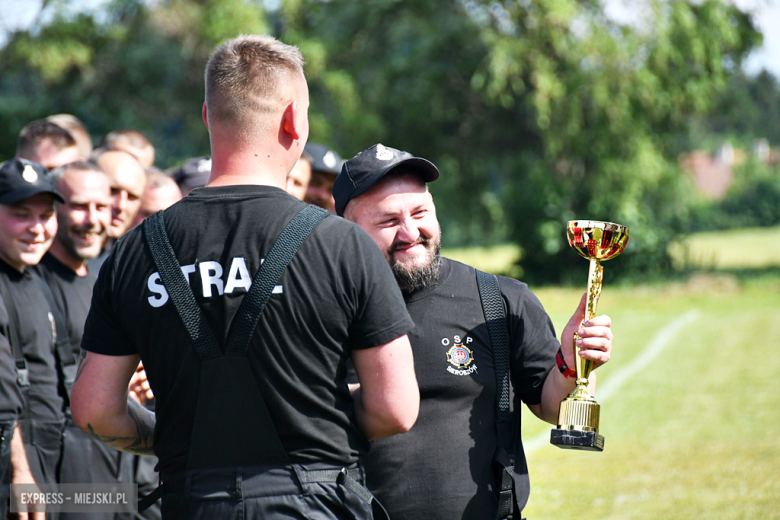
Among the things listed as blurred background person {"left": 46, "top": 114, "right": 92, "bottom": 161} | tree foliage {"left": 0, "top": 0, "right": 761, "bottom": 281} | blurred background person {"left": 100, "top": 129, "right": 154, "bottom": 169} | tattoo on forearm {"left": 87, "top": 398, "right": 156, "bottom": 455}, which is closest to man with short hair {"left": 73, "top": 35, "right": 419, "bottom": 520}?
tattoo on forearm {"left": 87, "top": 398, "right": 156, "bottom": 455}

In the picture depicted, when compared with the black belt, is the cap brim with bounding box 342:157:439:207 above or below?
above

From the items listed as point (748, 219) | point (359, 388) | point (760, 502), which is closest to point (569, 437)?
point (359, 388)

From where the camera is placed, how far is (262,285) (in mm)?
2127

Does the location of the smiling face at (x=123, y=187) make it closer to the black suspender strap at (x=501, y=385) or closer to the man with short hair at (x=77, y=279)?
the man with short hair at (x=77, y=279)

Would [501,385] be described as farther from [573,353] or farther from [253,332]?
[253,332]

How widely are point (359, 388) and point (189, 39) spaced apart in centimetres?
2580

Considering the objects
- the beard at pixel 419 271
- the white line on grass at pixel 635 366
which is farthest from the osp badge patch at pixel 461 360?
the white line on grass at pixel 635 366

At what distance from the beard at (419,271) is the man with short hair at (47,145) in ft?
11.5

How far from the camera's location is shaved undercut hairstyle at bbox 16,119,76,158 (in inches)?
225

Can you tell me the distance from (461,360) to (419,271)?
0.36 meters

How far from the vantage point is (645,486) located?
25.8 ft

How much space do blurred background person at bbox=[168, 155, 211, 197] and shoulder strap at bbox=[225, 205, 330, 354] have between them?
3.50m

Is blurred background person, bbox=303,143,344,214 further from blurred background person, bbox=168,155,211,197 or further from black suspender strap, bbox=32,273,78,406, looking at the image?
black suspender strap, bbox=32,273,78,406

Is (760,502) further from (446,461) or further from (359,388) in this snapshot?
(359,388)
